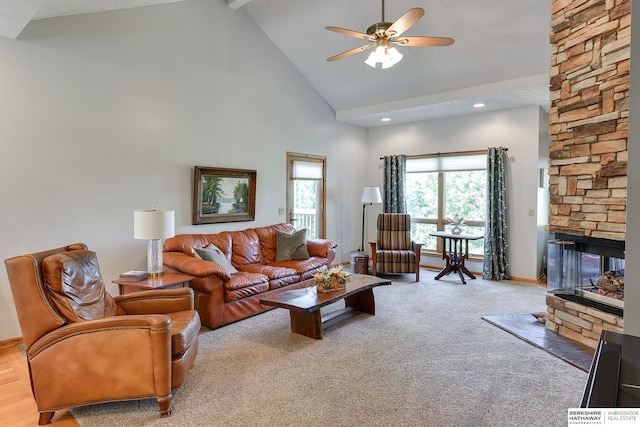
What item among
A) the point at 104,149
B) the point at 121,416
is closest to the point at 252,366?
the point at 121,416

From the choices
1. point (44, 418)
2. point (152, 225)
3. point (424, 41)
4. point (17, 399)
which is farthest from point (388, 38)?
point (17, 399)

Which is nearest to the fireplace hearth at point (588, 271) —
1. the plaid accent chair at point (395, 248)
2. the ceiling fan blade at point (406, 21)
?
the plaid accent chair at point (395, 248)

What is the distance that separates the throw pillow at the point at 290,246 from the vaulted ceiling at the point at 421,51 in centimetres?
269

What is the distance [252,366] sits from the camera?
9.77 feet

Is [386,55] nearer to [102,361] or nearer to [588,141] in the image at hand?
[588,141]

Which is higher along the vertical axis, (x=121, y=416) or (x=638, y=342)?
(x=638, y=342)

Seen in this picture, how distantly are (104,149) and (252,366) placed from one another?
2.76 meters

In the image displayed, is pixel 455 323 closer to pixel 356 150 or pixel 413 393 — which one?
pixel 413 393

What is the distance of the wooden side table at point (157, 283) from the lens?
3286 millimetres

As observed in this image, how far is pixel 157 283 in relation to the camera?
10.9ft

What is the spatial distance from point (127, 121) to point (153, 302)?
2.25 m

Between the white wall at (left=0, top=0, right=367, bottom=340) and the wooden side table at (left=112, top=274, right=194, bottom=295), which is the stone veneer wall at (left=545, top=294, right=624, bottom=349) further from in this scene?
the white wall at (left=0, top=0, right=367, bottom=340)

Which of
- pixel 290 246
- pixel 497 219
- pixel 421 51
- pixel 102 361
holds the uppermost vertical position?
pixel 421 51

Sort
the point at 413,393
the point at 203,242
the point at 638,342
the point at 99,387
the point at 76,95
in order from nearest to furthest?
the point at 638,342 < the point at 99,387 < the point at 413,393 < the point at 76,95 < the point at 203,242
